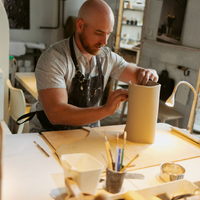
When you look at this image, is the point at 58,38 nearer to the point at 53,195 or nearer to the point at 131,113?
the point at 131,113

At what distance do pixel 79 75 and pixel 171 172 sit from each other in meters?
0.83

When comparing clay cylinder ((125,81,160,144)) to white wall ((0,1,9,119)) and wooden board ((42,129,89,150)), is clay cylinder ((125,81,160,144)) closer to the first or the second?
wooden board ((42,129,89,150))

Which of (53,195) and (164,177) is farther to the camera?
(164,177)

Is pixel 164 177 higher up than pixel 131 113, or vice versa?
pixel 131 113

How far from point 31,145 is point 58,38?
14.9ft

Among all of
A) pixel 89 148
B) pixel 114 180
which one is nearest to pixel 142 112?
pixel 89 148

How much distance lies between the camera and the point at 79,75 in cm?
158

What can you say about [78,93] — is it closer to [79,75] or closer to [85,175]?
[79,75]

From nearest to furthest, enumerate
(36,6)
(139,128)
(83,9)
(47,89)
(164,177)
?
(164,177) < (139,128) < (47,89) < (83,9) < (36,6)

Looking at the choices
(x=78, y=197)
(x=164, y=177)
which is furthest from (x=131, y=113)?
(x=78, y=197)

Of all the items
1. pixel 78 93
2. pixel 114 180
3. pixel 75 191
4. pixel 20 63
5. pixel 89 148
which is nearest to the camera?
pixel 75 191

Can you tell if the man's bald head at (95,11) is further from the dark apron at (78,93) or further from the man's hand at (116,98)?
the man's hand at (116,98)

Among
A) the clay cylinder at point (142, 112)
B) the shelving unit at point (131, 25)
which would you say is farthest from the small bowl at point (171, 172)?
the shelving unit at point (131, 25)

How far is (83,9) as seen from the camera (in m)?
1.54
